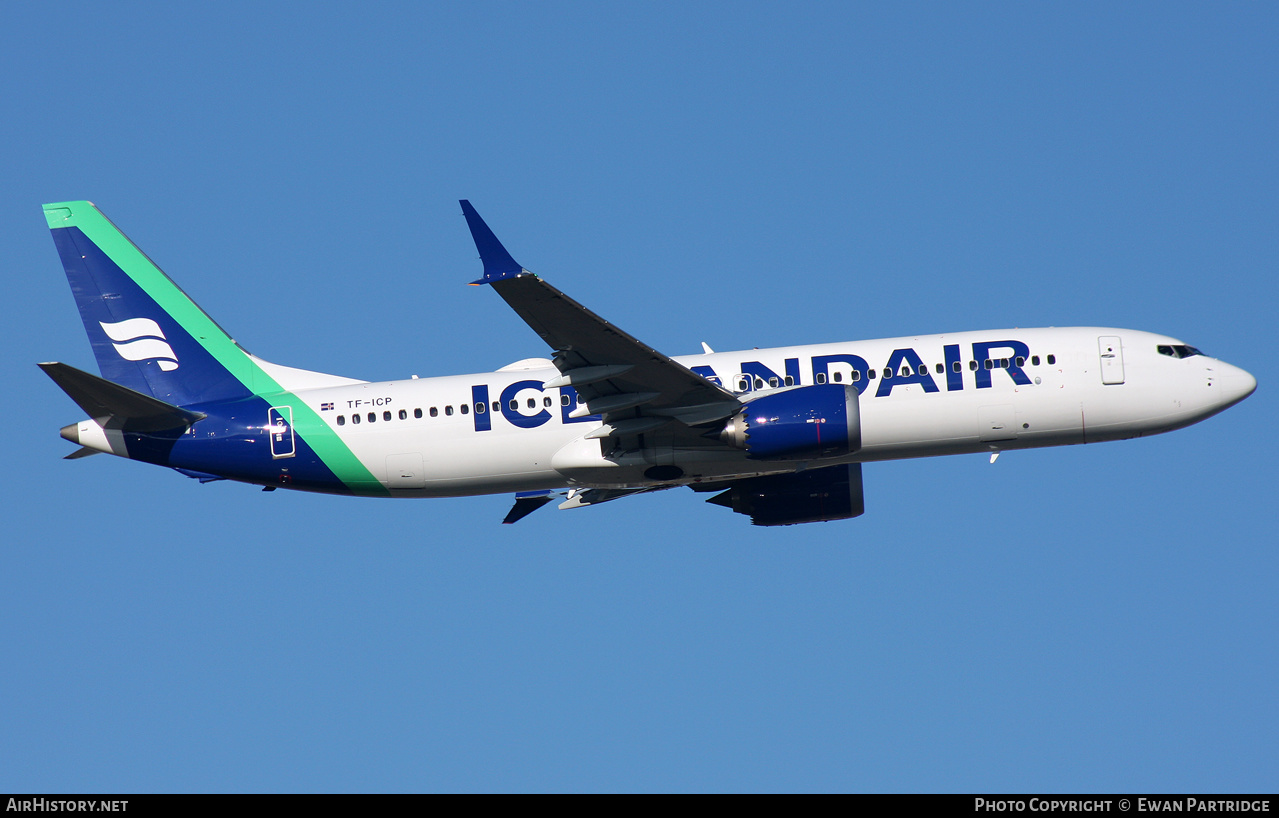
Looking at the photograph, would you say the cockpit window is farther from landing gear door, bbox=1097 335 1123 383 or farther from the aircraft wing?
the aircraft wing

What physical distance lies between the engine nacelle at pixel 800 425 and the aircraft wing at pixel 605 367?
686 millimetres

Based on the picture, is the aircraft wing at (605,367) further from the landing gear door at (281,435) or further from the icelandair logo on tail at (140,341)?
the icelandair logo on tail at (140,341)

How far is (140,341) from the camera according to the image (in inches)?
1593

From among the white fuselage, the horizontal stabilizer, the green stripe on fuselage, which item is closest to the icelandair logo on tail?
the green stripe on fuselage

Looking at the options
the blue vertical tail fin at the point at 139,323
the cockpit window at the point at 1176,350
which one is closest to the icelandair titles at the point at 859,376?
the cockpit window at the point at 1176,350

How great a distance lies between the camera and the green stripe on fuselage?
39469 millimetres

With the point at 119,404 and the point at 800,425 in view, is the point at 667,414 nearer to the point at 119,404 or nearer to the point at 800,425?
the point at 800,425

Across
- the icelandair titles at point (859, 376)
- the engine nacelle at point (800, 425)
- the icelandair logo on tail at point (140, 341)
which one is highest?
the icelandair logo on tail at point (140, 341)

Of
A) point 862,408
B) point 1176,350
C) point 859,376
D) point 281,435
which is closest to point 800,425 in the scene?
point 862,408

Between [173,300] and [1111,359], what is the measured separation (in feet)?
98.3

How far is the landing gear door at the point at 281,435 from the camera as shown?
38.2 metres

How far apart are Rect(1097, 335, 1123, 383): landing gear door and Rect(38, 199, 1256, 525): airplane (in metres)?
0.05
